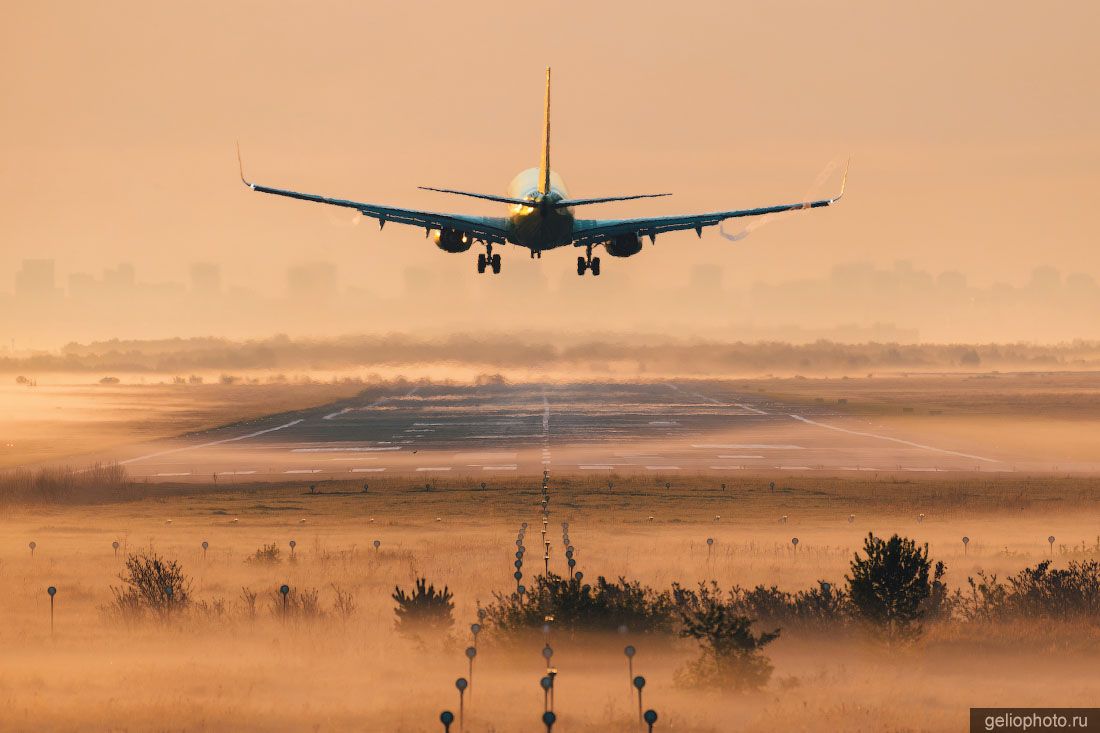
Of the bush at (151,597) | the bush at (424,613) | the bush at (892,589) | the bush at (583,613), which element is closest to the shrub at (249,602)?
the bush at (151,597)

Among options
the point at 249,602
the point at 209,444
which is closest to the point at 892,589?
the point at 249,602

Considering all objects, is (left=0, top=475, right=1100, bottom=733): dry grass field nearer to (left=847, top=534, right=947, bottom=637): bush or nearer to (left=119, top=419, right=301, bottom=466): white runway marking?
(left=847, top=534, right=947, bottom=637): bush

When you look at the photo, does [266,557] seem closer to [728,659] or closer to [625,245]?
[728,659]

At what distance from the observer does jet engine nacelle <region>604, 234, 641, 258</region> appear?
7006 cm

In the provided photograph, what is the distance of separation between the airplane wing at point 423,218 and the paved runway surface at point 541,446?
18.8m

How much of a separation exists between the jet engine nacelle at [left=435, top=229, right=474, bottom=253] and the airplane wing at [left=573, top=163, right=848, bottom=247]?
578 cm

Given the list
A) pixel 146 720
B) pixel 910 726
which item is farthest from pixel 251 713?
pixel 910 726

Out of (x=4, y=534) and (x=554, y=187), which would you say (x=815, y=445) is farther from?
(x=4, y=534)

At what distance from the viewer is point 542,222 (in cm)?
6462

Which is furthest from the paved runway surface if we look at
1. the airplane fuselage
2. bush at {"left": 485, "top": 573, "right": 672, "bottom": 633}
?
bush at {"left": 485, "top": 573, "right": 672, "bottom": 633}

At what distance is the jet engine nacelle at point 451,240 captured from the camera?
6862cm

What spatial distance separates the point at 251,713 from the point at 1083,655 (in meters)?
19.1

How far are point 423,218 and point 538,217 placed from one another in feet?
19.6

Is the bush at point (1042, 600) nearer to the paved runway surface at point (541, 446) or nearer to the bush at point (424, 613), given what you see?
the bush at point (424, 613)
